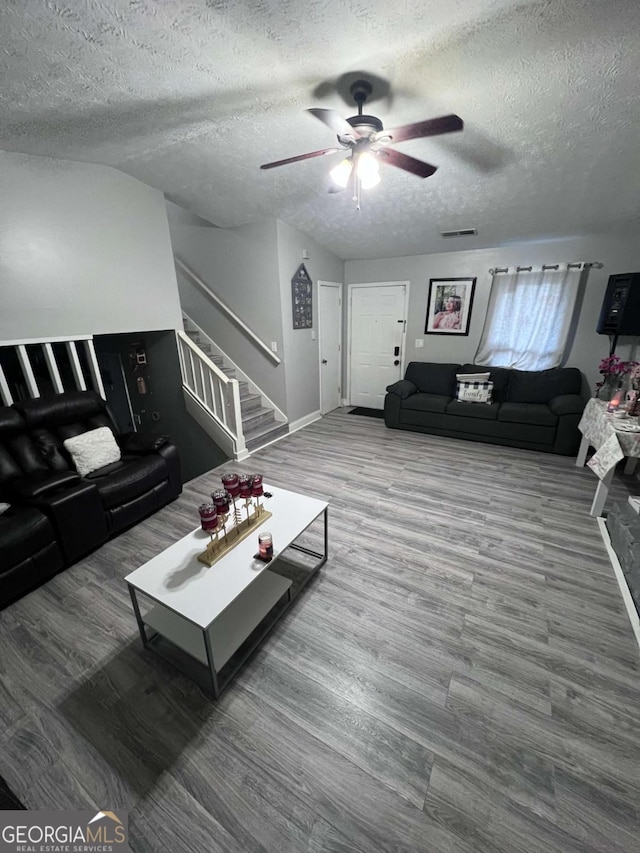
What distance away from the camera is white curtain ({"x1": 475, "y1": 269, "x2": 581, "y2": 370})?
13.5 feet

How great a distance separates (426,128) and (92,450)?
3.10 m

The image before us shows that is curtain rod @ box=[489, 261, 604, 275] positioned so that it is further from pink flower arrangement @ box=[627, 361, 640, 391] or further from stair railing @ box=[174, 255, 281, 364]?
stair railing @ box=[174, 255, 281, 364]

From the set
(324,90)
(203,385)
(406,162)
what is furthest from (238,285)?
(406,162)

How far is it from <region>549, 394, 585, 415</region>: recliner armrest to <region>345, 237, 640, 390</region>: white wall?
62 cm

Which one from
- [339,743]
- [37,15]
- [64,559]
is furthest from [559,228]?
[64,559]

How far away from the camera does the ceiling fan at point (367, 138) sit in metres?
1.62

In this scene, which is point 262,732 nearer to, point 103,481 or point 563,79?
point 103,481

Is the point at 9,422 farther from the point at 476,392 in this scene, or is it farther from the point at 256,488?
the point at 476,392

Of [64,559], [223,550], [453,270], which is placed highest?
[453,270]

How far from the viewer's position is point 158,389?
4.30m

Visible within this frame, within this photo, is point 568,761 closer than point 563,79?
Yes

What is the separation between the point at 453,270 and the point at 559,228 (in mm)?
1268

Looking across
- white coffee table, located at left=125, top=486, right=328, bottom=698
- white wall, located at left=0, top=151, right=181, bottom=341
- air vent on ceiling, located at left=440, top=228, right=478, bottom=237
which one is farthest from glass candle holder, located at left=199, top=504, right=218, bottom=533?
air vent on ceiling, located at left=440, top=228, right=478, bottom=237

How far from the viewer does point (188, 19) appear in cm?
152
